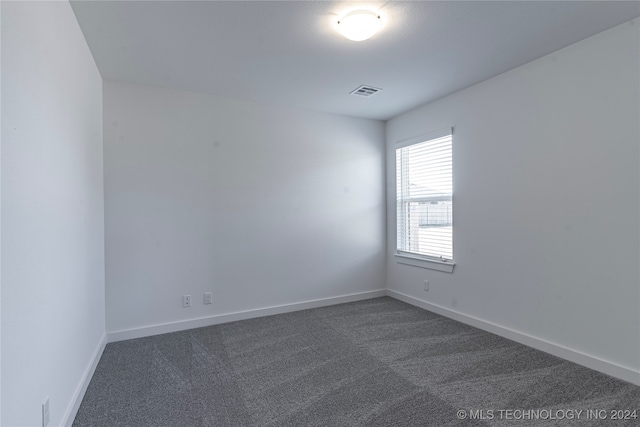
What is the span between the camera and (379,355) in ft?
9.12

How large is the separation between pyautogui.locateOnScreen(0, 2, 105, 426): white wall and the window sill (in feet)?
11.4

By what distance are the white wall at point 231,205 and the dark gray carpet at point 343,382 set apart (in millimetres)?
544

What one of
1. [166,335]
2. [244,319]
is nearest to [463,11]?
[244,319]

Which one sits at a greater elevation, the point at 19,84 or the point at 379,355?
the point at 19,84

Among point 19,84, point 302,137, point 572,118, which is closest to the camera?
point 19,84

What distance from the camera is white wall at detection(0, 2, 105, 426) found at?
4.09ft

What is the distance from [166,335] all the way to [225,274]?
833 millimetres

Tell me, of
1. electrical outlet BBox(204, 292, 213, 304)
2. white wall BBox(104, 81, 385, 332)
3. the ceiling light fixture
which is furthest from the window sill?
the ceiling light fixture

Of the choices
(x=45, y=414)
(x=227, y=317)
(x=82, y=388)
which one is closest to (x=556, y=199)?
(x=227, y=317)

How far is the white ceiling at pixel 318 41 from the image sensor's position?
2.10 metres

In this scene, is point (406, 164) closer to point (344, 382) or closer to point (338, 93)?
point (338, 93)

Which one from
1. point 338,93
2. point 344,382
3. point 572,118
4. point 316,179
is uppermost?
point 338,93

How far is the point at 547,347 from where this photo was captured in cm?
275

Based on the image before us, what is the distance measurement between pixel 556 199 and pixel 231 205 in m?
3.19
